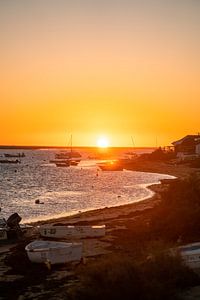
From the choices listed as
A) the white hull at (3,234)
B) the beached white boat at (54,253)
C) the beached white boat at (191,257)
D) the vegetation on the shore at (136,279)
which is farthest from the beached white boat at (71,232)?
the beached white boat at (191,257)

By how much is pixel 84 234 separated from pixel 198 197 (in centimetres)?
694

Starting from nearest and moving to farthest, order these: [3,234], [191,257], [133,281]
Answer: [133,281] < [191,257] < [3,234]

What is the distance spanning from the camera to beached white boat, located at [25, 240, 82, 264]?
19984 millimetres

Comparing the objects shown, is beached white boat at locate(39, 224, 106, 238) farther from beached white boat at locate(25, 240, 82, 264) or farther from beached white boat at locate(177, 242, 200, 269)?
beached white boat at locate(177, 242, 200, 269)

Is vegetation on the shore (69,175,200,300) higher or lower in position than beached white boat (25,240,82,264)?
higher

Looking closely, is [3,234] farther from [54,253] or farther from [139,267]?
[139,267]

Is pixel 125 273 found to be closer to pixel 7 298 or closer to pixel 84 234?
pixel 7 298

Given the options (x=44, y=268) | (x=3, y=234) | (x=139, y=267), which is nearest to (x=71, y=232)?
(x=3, y=234)

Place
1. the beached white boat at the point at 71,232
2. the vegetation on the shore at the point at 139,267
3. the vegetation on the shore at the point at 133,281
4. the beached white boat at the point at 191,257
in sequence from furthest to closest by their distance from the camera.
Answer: the beached white boat at the point at 71,232 < the beached white boat at the point at 191,257 < the vegetation on the shore at the point at 139,267 < the vegetation on the shore at the point at 133,281

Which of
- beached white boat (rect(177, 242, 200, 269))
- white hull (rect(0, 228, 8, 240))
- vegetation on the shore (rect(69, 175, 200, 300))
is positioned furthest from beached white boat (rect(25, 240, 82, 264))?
white hull (rect(0, 228, 8, 240))

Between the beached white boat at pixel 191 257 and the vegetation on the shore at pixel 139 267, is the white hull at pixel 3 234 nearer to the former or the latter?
the vegetation on the shore at pixel 139 267

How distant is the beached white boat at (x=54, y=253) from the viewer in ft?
65.6

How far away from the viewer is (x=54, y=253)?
65.7 ft

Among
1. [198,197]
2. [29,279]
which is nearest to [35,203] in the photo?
[198,197]
